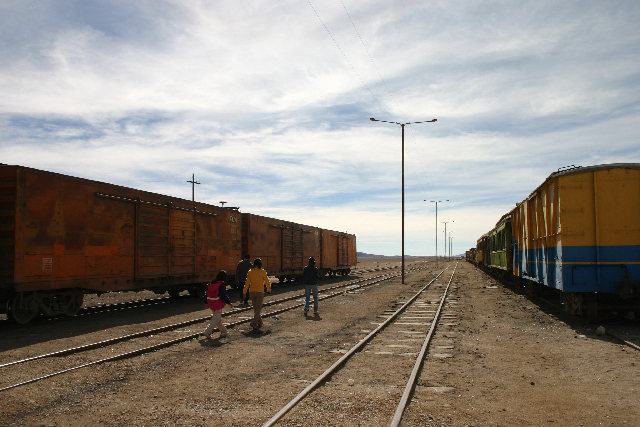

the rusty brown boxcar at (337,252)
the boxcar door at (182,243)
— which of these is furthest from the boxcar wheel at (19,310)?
the rusty brown boxcar at (337,252)

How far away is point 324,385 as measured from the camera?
647cm

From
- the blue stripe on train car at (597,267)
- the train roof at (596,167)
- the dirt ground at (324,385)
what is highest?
the train roof at (596,167)

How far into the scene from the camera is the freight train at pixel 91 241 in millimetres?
10719

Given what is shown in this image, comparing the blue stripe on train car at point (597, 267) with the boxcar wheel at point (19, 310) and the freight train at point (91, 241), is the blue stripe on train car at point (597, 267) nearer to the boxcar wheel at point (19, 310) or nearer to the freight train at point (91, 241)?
the freight train at point (91, 241)

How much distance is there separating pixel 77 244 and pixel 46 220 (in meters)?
1.08

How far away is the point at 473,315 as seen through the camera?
13.8 m

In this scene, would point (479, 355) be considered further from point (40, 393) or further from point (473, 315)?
point (40, 393)

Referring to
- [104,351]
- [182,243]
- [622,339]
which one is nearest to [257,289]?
[104,351]

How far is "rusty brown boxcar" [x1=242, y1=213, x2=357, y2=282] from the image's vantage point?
2316 cm

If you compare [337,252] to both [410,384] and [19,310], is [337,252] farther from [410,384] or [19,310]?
[410,384]

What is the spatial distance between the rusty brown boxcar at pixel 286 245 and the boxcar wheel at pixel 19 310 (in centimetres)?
1181

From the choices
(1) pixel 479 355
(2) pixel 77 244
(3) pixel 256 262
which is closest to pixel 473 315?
(1) pixel 479 355

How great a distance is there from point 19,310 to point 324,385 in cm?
866

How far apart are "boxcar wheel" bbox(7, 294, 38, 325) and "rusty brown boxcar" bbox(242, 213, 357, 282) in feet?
38.7
